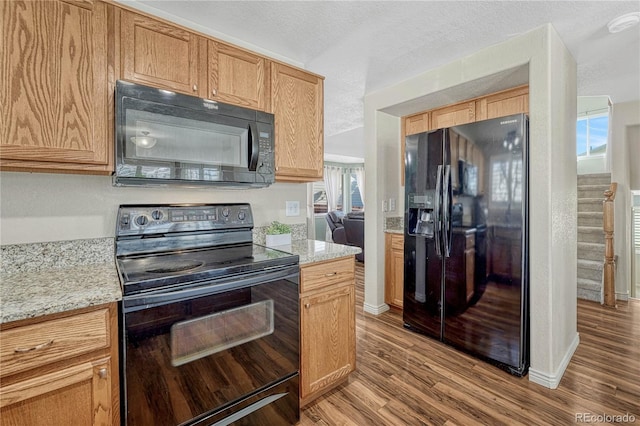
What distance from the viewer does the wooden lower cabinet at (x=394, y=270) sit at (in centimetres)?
320

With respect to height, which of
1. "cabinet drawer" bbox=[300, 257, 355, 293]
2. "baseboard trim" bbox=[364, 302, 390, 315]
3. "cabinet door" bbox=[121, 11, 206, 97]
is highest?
"cabinet door" bbox=[121, 11, 206, 97]

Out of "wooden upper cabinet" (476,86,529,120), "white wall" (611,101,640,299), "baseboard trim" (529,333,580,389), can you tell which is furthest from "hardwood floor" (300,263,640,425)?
"wooden upper cabinet" (476,86,529,120)

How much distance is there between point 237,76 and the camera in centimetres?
179

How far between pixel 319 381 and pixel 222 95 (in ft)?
5.82

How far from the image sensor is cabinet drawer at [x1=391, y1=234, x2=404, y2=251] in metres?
3.20

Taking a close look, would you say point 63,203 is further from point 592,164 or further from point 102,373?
point 592,164

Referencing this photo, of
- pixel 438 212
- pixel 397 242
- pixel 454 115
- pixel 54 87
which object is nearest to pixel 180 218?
pixel 54 87

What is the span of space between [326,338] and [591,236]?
4.02 metres

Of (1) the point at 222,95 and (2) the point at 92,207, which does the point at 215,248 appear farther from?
(1) the point at 222,95

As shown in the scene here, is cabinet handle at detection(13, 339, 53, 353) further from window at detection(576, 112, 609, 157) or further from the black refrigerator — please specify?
window at detection(576, 112, 609, 157)

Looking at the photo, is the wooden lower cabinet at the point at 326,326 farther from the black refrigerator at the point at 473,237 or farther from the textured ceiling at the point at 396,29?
the textured ceiling at the point at 396,29

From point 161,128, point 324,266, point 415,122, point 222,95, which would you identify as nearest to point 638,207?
point 415,122

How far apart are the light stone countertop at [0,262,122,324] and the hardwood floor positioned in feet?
4.12

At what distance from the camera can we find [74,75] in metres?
1.32
